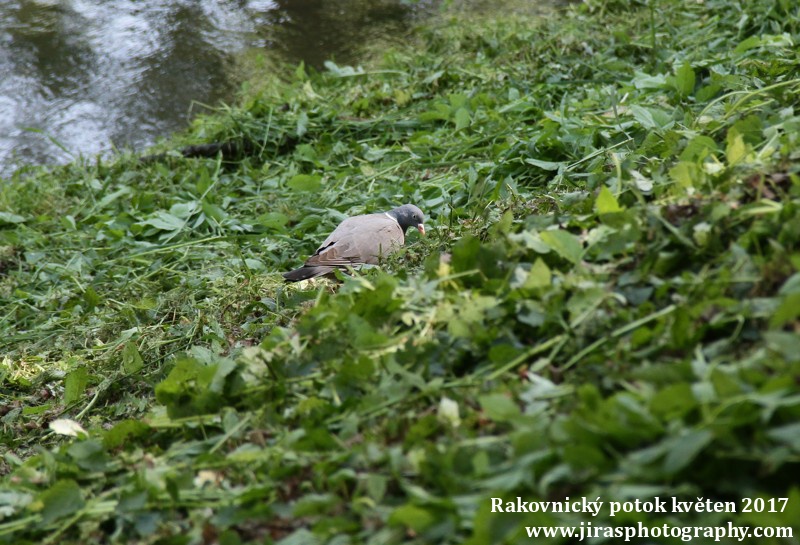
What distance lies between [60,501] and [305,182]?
312 cm

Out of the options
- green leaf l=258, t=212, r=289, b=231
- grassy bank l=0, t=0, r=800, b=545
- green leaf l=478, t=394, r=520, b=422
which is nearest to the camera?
grassy bank l=0, t=0, r=800, b=545

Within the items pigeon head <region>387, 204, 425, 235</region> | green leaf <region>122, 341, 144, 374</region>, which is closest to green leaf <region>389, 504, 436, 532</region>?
green leaf <region>122, 341, 144, 374</region>

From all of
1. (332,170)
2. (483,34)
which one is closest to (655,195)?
(332,170)

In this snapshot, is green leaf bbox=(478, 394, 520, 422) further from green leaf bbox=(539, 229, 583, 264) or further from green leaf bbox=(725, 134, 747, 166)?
green leaf bbox=(725, 134, 747, 166)

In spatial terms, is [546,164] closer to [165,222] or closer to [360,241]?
[360,241]

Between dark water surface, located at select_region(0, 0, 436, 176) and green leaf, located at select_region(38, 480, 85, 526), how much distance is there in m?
4.85

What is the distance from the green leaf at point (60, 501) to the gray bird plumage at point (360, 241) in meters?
1.94

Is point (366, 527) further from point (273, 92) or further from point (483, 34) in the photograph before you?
point (483, 34)

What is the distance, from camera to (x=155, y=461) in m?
2.13

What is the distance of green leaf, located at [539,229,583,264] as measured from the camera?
222 cm

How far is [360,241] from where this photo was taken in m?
4.02

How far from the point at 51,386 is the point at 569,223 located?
238 centimetres

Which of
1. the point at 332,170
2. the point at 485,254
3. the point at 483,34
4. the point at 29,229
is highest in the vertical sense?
the point at 485,254

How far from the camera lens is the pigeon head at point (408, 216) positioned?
421cm
